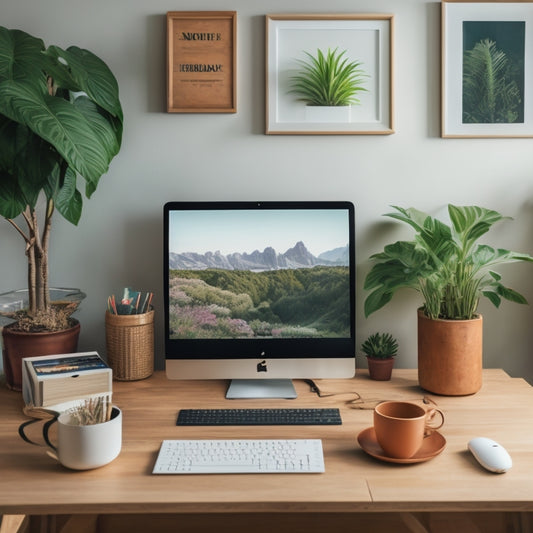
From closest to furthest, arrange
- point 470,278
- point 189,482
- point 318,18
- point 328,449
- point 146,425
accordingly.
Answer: point 189,482, point 328,449, point 146,425, point 470,278, point 318,18

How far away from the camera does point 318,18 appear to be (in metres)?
1.74

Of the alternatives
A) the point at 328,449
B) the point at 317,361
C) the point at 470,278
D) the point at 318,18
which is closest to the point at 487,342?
the point at 470,278

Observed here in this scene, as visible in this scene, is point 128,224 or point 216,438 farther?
point 128,224

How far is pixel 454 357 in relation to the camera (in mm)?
1545

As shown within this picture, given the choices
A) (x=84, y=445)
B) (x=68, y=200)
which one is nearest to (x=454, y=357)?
(x=84, y=445)

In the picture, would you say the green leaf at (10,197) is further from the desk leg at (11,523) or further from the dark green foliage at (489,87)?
the dark green foliage at (489,87)

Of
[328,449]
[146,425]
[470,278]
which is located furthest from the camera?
[470,278]

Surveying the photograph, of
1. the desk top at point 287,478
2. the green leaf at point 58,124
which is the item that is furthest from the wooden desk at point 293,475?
the green leaf at point 58,124

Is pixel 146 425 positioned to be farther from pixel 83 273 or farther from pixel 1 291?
pixel 1 291

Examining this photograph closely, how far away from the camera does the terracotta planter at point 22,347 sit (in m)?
1.57

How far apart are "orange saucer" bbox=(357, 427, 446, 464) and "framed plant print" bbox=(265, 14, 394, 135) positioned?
3.00ft

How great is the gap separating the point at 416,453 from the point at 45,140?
1.08 meters

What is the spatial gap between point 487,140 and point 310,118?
1.81 ft

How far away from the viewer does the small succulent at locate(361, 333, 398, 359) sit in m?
1.68
